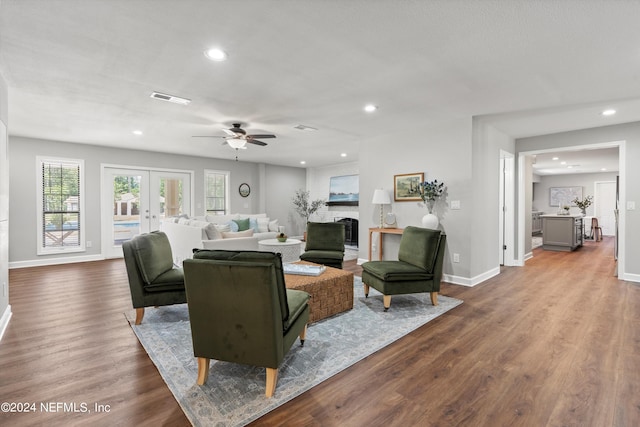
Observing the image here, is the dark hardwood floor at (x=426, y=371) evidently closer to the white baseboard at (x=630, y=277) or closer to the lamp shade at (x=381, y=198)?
the white baseboard at (x=630, y=277)

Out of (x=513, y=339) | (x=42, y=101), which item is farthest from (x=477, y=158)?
(x=42, y=101)

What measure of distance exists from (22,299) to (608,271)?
8.66 m

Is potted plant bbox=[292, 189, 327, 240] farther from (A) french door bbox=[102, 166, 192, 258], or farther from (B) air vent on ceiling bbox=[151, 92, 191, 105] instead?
(B) air vent on ceiling bbox=[151, 92, 191, 105]

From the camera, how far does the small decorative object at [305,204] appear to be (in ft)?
32.8

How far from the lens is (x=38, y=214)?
588cm

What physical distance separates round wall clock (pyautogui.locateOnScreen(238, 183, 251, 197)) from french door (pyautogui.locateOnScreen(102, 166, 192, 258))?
1589 millimetres

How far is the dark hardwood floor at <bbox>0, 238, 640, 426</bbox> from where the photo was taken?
67.7 inches

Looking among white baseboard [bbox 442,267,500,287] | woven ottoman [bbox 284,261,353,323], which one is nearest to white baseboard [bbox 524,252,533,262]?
white baseboard [bbox 442,267,500,287]

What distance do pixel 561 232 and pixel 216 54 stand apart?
8.66m

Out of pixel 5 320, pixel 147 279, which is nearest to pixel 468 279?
pixel 147 279

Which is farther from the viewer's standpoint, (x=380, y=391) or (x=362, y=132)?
(x=362, y=132)

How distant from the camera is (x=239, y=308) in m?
1.83

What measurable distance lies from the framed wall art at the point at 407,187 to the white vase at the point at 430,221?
47cm

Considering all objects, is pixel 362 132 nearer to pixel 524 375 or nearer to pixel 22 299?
pixel 524 375
